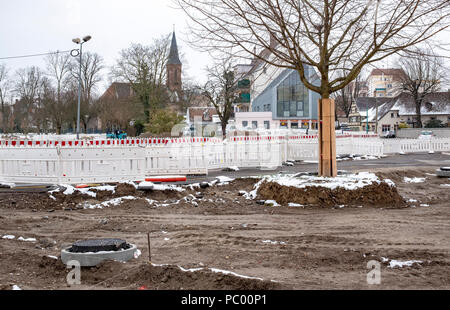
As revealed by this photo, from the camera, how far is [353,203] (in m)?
11.6

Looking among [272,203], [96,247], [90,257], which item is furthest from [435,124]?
[90,257]

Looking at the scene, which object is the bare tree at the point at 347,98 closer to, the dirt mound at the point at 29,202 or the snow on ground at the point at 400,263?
the dirt mound at the point at 29,202

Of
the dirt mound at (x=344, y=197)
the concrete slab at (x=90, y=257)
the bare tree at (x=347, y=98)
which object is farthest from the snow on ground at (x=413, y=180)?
the bare tree at (x=347, y=98)

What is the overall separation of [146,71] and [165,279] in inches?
2101

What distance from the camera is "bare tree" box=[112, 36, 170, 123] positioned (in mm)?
56719

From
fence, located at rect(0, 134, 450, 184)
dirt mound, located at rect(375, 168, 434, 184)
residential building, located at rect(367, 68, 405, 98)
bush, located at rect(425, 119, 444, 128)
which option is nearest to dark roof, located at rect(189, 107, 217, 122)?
residential building, located at rect(367, 68, 405, 98)

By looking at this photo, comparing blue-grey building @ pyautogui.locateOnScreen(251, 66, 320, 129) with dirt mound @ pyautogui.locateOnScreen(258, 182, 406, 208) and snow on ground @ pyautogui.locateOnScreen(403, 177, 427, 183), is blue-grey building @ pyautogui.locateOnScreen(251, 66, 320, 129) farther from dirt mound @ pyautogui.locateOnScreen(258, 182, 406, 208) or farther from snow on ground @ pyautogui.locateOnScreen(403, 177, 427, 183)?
dirt mound @ pyautogui.locateOnScreen(258, 182, 406, 208)

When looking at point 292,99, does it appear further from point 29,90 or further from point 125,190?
point 125,190

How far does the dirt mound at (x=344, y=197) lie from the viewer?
1162cm

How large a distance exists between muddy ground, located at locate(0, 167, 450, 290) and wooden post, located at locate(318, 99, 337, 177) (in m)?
1.60

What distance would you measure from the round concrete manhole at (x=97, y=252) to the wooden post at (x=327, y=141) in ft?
24.7

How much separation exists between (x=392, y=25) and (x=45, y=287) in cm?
1076
